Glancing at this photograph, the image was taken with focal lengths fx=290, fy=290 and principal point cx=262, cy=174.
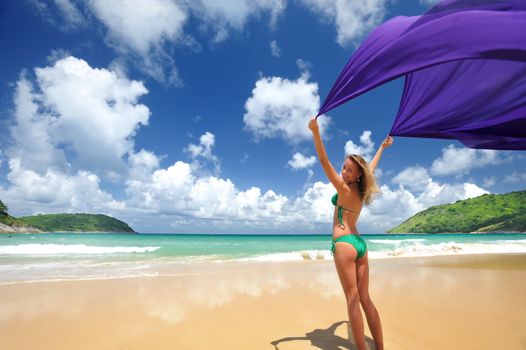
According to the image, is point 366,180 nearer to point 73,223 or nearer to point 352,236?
point 352,236

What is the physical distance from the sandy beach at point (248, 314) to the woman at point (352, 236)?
90 centimetres

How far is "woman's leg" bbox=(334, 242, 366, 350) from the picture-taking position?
2.86 m

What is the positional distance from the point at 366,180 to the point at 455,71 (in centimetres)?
152

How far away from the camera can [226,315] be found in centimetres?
477

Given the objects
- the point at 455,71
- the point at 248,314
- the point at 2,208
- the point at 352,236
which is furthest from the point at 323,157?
the point at 2,208

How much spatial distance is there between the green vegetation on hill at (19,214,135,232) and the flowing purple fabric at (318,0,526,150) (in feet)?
478

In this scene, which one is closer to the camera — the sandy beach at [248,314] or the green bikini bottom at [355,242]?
the green bikini bottom at [355,242]

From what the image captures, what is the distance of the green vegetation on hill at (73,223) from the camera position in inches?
4897

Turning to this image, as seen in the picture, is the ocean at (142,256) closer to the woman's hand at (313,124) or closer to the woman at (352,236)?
the woman at (352,236)

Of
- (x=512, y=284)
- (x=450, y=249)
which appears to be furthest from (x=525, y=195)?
(x=512, y=284)

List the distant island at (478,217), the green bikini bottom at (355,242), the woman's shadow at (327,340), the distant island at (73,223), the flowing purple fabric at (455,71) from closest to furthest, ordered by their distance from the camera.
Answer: the flowing purple fabric at (455,71)
the green bikini bottom at (355,242)
the woman's shadow at (327,340)
the distant island at (478,217)
the distant island at (73,223)

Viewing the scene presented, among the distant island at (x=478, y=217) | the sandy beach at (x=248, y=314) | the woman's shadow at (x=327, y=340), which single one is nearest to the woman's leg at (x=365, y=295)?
the woman's shadow at (x=327, y=340)

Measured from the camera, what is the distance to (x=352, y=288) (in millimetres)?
2869

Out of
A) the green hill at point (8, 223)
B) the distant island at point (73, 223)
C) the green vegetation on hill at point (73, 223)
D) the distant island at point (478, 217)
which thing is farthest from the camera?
the green vegetation on hill at point (73, 223)
